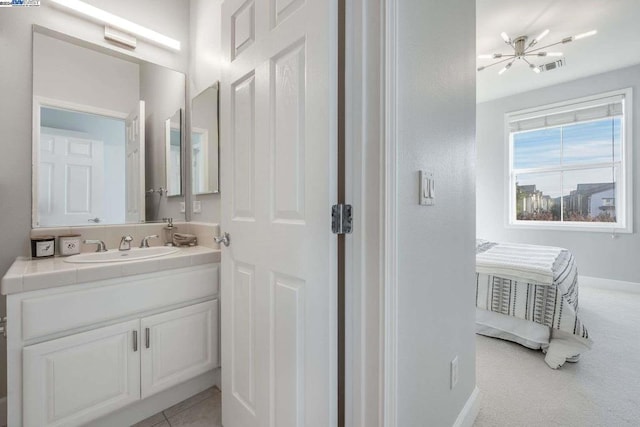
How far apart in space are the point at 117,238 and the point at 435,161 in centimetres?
194

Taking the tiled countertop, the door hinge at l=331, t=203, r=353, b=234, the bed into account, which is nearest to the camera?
the door hinge at l=331, t=203, r=353, b=234

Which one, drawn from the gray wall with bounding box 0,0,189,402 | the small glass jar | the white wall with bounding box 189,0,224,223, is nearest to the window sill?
the white wall with bounding box 189,0,224,223

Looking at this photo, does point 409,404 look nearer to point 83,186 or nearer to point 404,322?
point 404,322

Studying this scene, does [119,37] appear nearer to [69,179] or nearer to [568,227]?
[69,179]

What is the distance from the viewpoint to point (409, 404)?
0.95m

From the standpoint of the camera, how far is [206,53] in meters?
2.06

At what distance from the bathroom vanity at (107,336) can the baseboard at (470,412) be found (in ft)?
4.37

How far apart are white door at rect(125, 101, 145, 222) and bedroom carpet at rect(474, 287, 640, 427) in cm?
240

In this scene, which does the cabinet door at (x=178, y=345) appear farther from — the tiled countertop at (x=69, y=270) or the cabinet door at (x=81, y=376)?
the tiled countertop at (x=69, y=270)

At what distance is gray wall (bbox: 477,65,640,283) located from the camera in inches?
145

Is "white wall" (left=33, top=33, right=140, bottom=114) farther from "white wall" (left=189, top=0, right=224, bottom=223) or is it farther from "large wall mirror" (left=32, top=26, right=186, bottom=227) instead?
"white wall" (left=189, top=0, right=224, bottom=223)

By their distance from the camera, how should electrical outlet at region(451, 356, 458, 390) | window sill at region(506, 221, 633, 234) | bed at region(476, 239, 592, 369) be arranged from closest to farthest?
electrical outlet at region(451, 356, 458, 390), bed at region(476, 239, 592, 369), window sill at region(506, 221, 633, 234)

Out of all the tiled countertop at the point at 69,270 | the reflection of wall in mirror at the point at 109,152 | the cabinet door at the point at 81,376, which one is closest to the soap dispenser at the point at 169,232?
the reflection of wall in mirror at the point at 109,152

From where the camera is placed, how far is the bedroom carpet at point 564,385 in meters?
1.55
